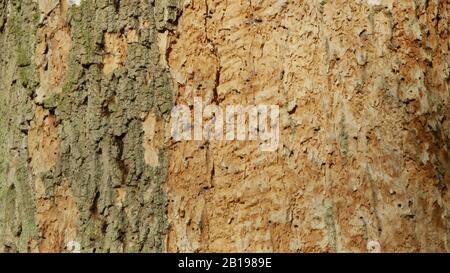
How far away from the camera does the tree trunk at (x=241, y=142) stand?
4.65ft

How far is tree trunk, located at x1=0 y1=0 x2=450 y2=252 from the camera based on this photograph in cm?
142

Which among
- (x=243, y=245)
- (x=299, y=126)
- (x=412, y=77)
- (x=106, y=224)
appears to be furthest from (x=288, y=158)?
(x=106, y=224)

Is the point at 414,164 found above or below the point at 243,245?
above

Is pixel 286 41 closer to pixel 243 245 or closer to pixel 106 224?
pixel 243 245

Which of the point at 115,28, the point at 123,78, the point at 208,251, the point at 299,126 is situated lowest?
the point at 208,251

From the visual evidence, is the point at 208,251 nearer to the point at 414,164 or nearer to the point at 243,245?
the point at 243,245

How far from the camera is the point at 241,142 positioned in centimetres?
147

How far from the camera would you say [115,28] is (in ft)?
5.04

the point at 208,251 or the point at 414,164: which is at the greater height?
the point at 414,164

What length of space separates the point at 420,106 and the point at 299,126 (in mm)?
251

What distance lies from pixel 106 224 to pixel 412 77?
713 mm

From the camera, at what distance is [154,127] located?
150 cm

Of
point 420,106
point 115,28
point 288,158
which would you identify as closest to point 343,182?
point 288,158

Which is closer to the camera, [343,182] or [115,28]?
[343,182]
